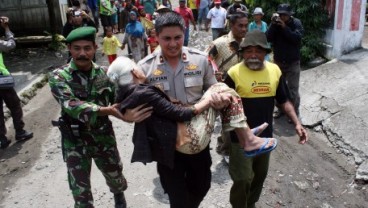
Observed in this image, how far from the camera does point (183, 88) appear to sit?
2746mm

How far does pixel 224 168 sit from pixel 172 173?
2.13 meters

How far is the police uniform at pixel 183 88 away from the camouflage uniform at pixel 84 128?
2.19 ft

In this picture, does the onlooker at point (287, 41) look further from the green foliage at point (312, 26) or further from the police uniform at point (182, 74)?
the police uniform at point (182, 74)

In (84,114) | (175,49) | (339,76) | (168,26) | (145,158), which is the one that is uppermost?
(168,26)

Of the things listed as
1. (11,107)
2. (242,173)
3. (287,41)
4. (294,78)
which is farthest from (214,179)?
(11,107)

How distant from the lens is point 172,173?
2.78 m

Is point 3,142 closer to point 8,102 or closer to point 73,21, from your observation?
point 8,102

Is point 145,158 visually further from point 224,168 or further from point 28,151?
point 28,151

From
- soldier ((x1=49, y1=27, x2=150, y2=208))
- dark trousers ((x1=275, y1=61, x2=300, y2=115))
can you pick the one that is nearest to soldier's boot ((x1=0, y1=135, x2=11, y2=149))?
soldier ((x1=49, y1=27, x2=150, y2=208))

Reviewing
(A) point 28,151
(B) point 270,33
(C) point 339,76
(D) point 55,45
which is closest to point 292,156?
(B) point 270,33

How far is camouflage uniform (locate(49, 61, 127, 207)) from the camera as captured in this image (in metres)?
3.10

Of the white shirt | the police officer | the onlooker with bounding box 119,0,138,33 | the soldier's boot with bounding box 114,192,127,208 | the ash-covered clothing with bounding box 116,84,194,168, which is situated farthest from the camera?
the onlooker with bounding box 119,0,138,33

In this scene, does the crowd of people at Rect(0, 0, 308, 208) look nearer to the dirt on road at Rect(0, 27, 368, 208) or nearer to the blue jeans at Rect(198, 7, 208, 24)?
the dirt on road at Rect(0, 27, 368, 208)

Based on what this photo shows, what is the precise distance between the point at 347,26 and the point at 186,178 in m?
6.27
